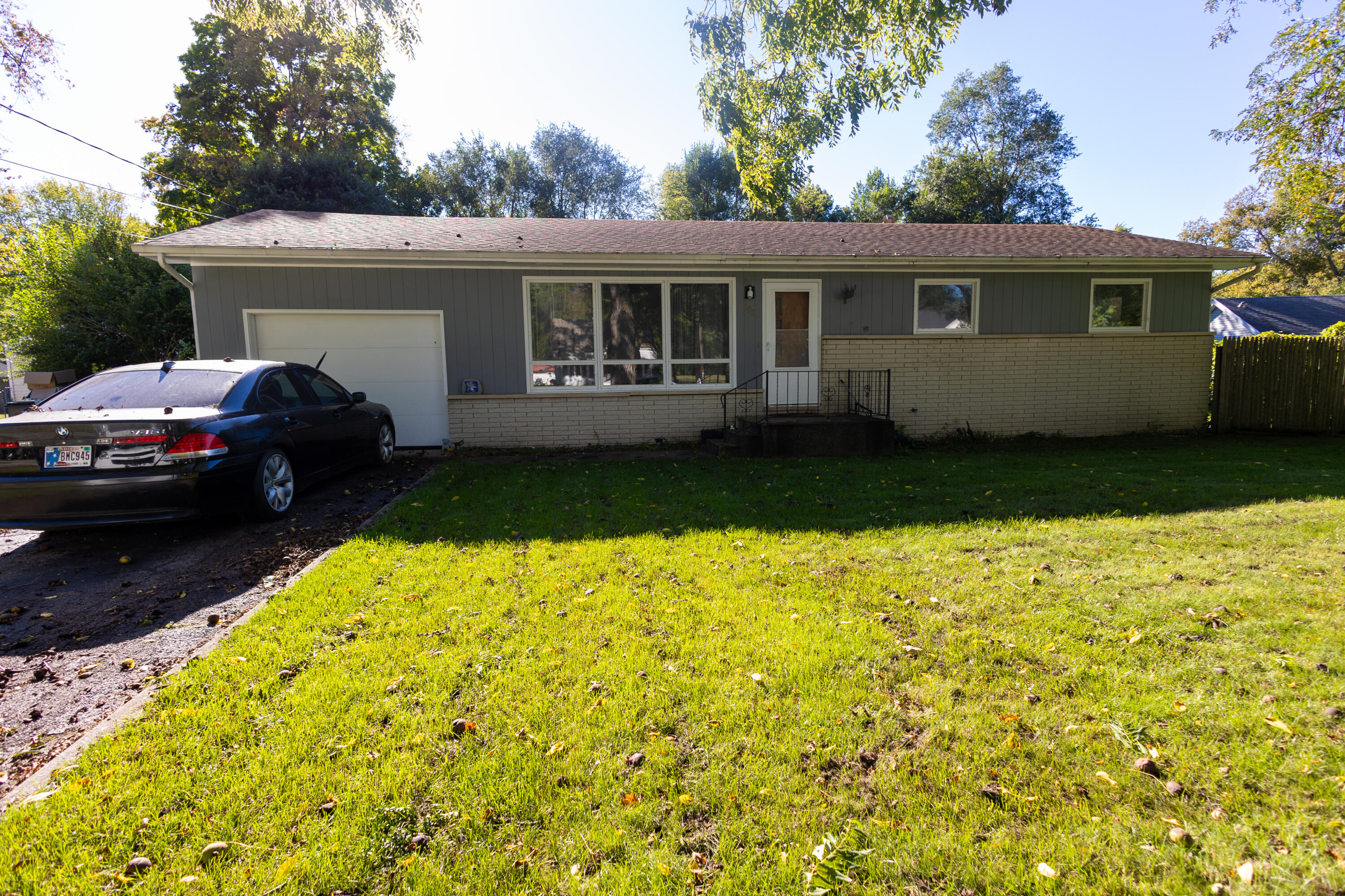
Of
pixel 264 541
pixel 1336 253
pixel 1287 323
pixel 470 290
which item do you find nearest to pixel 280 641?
pixel 264 541

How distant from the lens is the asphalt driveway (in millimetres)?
2961

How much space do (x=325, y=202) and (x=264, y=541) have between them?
1919 centimetres

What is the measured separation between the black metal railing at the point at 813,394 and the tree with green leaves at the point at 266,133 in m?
17.0

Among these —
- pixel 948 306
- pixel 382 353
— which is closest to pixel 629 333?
pixel 382 353

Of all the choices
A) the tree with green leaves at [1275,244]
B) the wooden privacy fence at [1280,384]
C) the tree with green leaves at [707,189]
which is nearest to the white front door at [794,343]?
the wooden privacy fence at [1280,384]

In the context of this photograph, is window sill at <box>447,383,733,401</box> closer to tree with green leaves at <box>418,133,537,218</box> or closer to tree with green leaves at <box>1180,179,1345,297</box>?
tree with green leaves at <box>418,133,537,218</box>

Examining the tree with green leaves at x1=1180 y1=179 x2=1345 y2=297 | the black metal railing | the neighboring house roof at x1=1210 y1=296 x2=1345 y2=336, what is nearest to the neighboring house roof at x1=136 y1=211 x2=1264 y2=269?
the black metal railing

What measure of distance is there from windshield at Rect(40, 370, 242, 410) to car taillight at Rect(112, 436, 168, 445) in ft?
1.78

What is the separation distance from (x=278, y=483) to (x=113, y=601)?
1.97m

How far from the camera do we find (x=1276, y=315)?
2491cm

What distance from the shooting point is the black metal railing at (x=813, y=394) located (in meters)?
11.3

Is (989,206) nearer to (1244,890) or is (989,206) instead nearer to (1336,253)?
(1336,253)

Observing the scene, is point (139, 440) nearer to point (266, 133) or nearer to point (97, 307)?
point (97, 307)

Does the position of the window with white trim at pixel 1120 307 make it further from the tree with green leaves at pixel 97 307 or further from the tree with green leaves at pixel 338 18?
the tree with green leaves at pixel 97 307
